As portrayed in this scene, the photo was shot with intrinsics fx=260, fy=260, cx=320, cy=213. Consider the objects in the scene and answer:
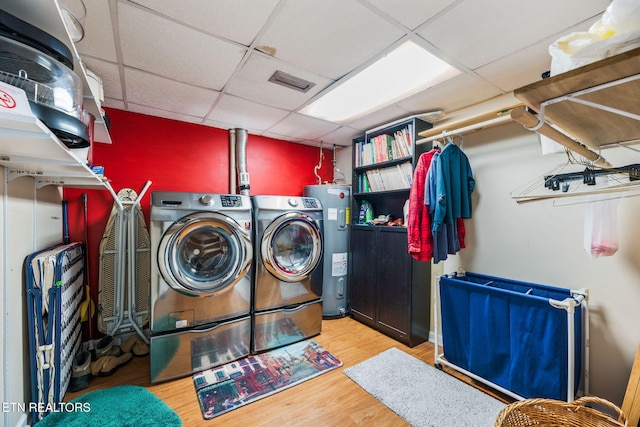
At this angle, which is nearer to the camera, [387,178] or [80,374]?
[80,374]

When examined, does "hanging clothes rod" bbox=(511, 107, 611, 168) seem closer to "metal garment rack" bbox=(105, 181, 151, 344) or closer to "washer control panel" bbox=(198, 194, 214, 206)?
"washer control panel" bbox=(198, 194, 214, 206)

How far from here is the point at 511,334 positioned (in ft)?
5.42

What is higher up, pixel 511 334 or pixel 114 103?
pixel 114 103

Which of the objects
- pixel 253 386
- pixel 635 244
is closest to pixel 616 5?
pixel 635 244

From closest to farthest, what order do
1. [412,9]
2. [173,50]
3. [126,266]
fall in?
[412,9] → [173,50] → [126,266]

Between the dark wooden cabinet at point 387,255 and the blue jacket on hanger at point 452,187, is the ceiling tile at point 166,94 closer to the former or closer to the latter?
the dark wooden cabinet at point 387,255

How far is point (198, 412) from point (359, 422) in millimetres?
995

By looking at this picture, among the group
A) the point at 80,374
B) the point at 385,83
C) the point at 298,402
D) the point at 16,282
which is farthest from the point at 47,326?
the point at 385,83

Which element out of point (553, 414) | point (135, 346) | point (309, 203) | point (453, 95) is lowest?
point (135, 346)

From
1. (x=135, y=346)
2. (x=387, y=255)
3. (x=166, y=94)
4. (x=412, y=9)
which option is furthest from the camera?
(x=387, y=255)

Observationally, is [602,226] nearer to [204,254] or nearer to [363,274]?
[363,274]

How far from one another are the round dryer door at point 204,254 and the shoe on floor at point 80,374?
826 mm

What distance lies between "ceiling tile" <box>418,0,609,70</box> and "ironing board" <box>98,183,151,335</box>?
2588 mm

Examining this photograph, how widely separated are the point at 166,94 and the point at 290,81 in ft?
3.45
